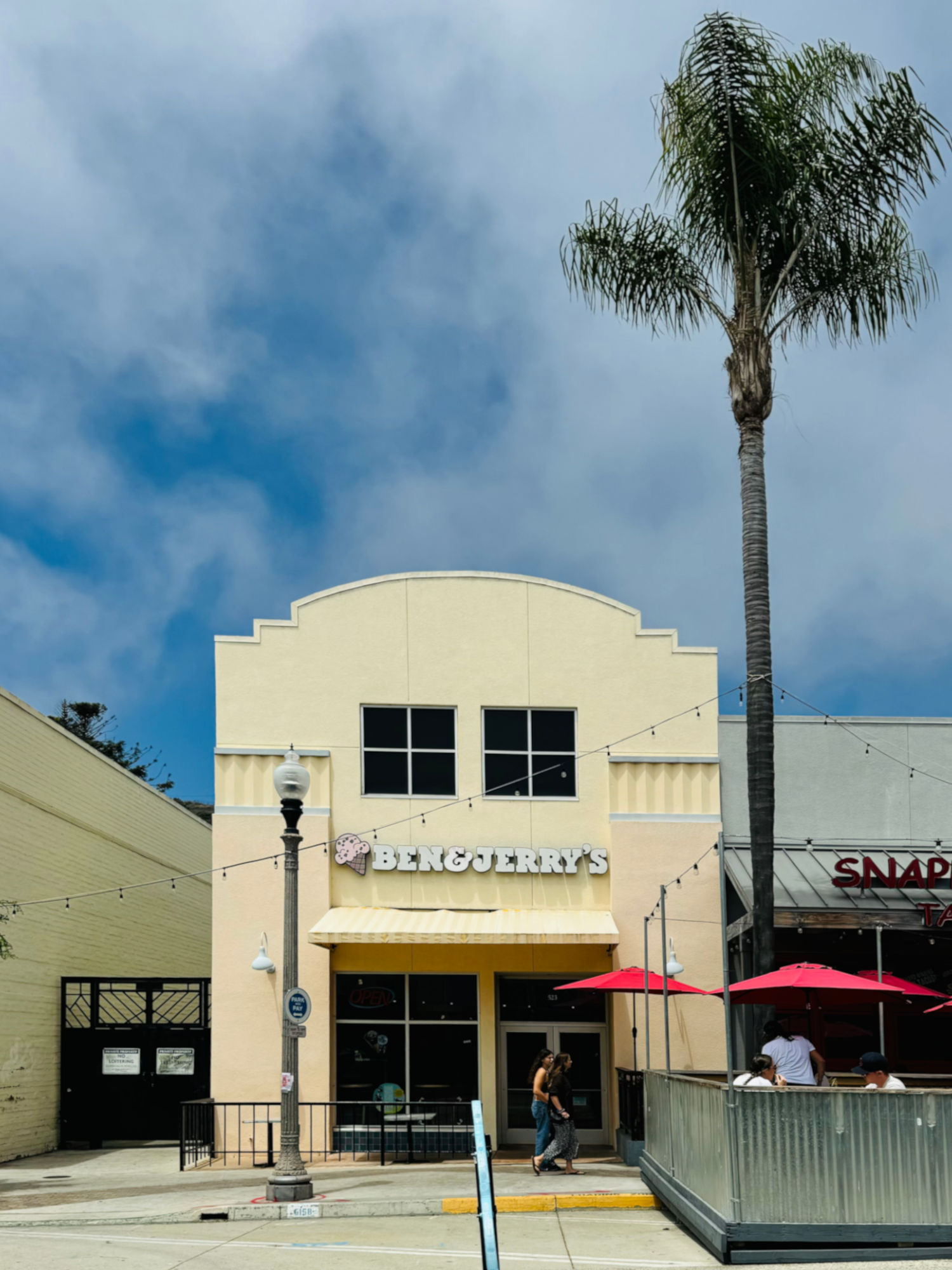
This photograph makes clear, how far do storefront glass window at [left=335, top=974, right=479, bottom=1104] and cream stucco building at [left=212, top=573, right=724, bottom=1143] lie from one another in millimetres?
32

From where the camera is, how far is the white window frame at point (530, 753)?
22.9 meters

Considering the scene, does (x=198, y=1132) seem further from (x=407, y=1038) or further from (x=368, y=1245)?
(x=368, y=1245)

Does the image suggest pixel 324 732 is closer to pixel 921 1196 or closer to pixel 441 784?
pixel 441 784

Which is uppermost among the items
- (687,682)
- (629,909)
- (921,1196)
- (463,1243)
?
(687,682)

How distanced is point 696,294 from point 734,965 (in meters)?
10.8

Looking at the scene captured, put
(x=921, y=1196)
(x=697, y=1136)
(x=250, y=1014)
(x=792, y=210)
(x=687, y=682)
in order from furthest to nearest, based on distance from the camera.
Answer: (x=687, y=682) < (x=250, y=1014) < (x=792, y=210) < (x=697, y=1136) < (x=921, y=1196)

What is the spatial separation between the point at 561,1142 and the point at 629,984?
3.00 meters

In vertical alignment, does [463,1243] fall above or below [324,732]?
below

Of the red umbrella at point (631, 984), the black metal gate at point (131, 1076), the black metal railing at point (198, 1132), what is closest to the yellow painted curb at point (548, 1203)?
the red umbrella at point (631, 984)

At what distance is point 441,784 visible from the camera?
23031mm

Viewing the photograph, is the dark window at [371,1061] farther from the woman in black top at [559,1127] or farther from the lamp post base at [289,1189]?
the lamp post base at [289,1189]

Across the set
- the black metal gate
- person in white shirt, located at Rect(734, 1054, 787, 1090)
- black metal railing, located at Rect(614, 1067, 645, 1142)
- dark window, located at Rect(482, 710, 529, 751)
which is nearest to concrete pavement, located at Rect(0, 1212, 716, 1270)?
person in white shirt, located at Rect(734, 1054, 787, 1090)

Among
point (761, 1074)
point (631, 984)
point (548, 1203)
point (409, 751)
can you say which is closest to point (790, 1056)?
point (761, 1074)

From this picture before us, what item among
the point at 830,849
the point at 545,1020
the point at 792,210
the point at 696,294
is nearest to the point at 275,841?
the point at 545,1020
